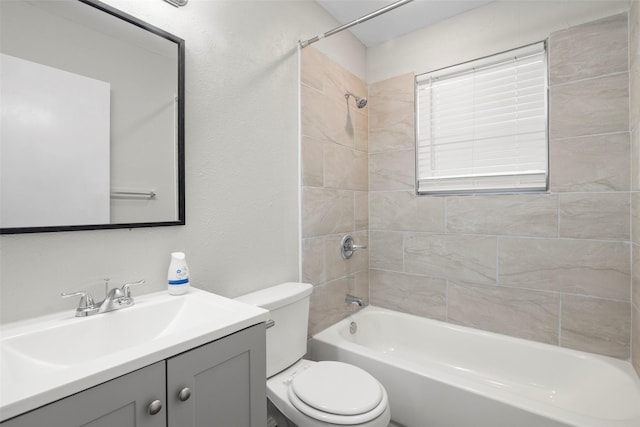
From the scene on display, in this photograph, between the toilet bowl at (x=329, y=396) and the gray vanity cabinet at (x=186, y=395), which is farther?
the toilet bowl at (x=329, y=396)

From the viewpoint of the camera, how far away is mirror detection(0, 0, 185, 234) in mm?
888

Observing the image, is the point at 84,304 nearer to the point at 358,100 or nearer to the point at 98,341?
the point at 98,341

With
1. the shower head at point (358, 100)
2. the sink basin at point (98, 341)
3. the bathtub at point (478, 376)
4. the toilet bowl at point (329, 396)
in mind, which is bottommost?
the bathtub at point (478, 376)

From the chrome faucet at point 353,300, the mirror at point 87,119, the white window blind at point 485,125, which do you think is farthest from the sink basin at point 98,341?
the white window blind at point 485,125

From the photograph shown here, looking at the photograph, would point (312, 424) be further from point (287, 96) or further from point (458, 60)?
point (458, 60)

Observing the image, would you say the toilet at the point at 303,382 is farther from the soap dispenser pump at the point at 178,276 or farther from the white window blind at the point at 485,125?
Answer: the white window blind at the point at 485,125

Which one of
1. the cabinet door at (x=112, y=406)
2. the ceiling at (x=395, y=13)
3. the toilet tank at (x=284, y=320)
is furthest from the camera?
the ceiling at (x=395, y=13)

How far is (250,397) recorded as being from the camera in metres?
0.94

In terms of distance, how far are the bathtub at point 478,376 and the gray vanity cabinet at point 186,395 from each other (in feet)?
2.89

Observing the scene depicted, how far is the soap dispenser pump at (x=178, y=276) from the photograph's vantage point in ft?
3.82

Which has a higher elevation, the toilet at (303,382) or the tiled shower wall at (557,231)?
the tiled shower wall at (557,231)

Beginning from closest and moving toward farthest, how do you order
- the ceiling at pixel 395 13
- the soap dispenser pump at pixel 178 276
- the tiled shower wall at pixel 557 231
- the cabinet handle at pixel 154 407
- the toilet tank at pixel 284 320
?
the cabinet handle at pixel 154 407 < the soap dispenser pump at pixel 178 276 < the toilet tank at pixel 284 320 < the tiled shower wall at pixel 557 231 < the ceiling at pixel 395 13

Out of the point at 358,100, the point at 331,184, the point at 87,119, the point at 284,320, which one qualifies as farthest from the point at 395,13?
the point at 284,320

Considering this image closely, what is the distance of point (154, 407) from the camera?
0.71 meters
